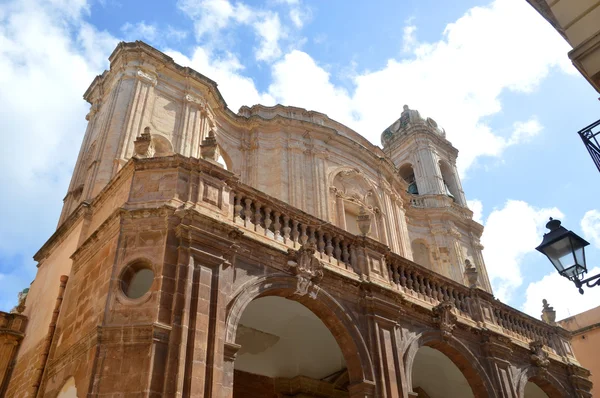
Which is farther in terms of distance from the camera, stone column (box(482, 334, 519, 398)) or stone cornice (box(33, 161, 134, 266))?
stone column (box(482, 334, 519, 398))

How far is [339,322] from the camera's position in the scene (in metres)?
10.3

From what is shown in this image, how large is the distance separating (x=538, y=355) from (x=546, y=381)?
69 cm

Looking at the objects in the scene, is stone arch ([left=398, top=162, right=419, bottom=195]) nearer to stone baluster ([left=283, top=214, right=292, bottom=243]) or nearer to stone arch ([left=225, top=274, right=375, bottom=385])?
stone baluster ([left=283, top=214, right=292, bottom=243])

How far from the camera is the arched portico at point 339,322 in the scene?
31.7 ft

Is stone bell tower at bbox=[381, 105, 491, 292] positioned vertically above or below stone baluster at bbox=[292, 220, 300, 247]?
above

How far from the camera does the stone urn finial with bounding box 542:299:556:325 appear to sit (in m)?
16.7

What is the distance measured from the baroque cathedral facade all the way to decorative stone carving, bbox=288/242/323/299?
4cm

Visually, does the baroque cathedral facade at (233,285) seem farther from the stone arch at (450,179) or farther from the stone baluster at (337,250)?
the stone arch at (450,179)

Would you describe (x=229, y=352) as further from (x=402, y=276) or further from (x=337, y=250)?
(x=402, y=276)

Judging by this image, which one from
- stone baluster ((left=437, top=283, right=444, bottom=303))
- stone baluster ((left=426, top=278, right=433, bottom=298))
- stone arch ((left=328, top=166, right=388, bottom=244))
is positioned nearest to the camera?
stone baluster ((left=426, top=278, right=433, bottom=298))

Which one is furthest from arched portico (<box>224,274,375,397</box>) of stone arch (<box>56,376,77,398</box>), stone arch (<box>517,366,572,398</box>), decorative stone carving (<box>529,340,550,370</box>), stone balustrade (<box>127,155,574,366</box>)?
decorative stone carving (<box>529,340,550,370</box>)

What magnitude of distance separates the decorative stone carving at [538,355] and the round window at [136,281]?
1029 cm

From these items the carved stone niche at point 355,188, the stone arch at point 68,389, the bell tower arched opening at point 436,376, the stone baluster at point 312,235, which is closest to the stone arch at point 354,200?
the carved stone niche at point 355,188

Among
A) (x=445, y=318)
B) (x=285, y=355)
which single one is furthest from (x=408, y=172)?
(x=285, y=355)
